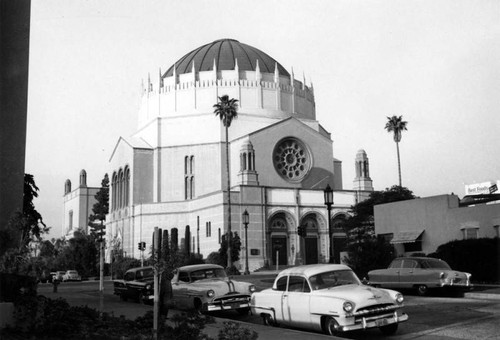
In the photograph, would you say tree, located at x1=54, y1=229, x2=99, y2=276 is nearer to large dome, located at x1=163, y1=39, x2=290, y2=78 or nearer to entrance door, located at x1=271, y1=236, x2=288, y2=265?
large dome, located at x1=163, y1=39, x2=290, y2=78

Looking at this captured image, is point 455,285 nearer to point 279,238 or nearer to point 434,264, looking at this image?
point 434,264

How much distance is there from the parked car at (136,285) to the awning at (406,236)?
14.4 m

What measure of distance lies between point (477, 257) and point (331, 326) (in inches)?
613

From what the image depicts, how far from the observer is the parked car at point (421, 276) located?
19734 mm

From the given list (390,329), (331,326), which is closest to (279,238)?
(390,329)

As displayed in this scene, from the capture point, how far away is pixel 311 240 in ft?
188

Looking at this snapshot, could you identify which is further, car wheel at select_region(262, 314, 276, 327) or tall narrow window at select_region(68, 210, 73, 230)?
tall narrow window at select_region(68, 210, 73, 230)

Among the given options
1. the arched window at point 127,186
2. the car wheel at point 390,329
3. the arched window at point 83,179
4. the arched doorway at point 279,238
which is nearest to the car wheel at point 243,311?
the car wheel at point 390,329

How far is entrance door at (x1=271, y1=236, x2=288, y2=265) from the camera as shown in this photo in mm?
55750

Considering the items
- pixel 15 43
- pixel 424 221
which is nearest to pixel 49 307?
pixel 15 43

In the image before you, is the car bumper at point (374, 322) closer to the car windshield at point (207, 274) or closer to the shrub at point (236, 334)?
the shrub at point (236, 334)

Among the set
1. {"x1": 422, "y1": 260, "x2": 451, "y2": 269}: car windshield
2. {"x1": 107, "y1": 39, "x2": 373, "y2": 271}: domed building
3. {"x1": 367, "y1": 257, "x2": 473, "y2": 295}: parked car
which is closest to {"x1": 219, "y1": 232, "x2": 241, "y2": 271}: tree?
{"x1": 107, "y1": 39, "x2": 373, "y2": 271}: domed building

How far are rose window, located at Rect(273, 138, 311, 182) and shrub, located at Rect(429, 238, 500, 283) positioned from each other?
36.0 metres

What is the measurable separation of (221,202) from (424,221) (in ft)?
86.4
